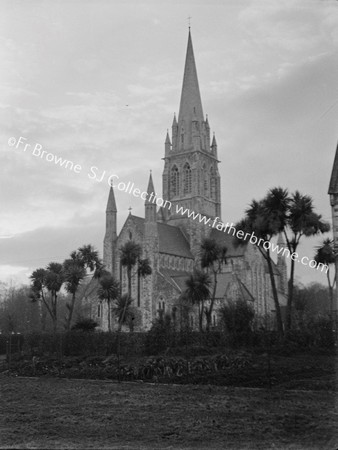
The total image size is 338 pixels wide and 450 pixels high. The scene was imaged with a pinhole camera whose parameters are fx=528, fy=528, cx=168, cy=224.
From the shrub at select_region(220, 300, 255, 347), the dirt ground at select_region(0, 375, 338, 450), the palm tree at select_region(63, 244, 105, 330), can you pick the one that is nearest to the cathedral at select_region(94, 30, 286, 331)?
the palm tree at select_region(63, 244, 105, 330)

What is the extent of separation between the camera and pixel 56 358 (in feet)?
75.0

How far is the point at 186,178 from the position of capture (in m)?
67.6

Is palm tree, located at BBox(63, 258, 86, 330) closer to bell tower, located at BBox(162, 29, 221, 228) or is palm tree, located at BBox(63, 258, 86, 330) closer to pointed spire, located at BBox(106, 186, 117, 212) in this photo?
pointed spire, located at BBox(106, 186, 117, 212)

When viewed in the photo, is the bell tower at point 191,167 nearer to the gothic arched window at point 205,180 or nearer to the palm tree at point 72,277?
the gothic arched window at point 205,180

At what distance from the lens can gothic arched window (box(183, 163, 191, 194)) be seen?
2643 inches

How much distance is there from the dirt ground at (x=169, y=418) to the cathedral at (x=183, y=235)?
31821 mm

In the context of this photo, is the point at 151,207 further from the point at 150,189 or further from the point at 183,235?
the point at 183,235

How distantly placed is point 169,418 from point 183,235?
55.6 metres

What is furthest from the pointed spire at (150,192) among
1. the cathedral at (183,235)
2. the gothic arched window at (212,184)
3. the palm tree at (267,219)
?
the palm tree at (267,219)

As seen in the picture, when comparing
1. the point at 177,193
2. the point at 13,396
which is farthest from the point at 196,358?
the point at 177,193

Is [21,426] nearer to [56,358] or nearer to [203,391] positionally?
[203,391]

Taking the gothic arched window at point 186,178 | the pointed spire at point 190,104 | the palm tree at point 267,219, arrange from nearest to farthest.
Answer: the palm tree at point 267,219, the pointed spire at point 190,104, the gothic arched window at point 186,178

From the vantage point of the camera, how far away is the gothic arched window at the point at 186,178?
2643 inches

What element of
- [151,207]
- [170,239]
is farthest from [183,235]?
[151,207]
